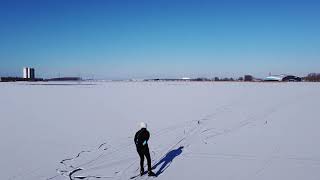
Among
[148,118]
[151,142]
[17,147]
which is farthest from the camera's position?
[148,118]

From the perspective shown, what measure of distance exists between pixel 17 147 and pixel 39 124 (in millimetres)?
4511

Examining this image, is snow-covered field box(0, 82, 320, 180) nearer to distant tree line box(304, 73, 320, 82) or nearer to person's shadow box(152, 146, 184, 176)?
person's shadow box(152, 146, 184, 176)

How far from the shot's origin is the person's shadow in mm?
7938

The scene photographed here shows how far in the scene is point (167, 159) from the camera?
8.86 metres

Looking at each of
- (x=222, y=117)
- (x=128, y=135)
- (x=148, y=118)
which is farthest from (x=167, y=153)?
(x=222, y=117)

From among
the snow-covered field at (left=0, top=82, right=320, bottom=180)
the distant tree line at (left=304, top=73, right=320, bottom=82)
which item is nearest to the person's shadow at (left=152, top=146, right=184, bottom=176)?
the snow-covered field at (left=0, top=82, right=320, bottom=180)

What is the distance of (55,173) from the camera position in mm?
7559

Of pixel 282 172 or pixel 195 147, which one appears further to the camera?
pixel 195 147

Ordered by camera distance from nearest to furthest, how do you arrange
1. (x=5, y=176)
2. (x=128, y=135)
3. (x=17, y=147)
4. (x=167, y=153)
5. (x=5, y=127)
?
(x=5, y=176), (x=167, y=153), (x=17, y=147), (x=128, y=135), (x=5, y=127)

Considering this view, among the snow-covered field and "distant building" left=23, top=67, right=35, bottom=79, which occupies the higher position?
"distant building" left=23, top=67, right=35, bottom=79

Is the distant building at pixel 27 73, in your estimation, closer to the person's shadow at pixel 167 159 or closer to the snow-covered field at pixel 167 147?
the snow-covered field at pixel 167 147

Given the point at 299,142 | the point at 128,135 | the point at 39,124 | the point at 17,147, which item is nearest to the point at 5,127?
the point at 39,124

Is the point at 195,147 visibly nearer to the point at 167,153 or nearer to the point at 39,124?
the point at 167,153

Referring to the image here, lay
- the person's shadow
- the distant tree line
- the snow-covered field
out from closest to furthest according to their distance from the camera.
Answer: the snow-covered field, the person's shadow, the distant tree line
